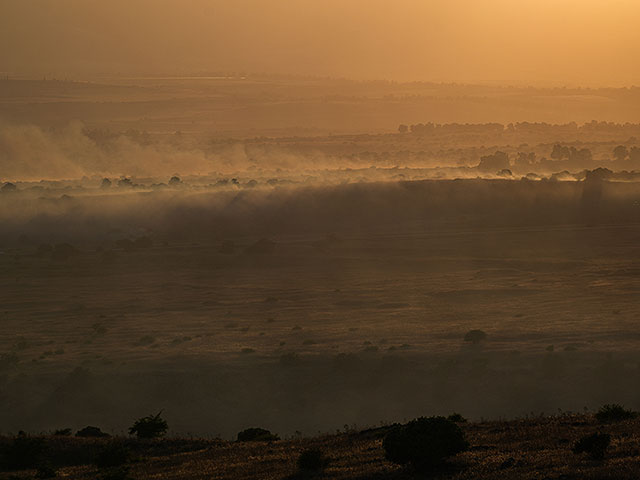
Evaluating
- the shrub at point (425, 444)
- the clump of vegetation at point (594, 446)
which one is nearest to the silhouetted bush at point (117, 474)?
the shrub at point (425, 444)

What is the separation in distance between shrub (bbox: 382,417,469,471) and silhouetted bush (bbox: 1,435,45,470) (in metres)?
20.8

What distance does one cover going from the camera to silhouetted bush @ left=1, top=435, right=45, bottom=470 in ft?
143

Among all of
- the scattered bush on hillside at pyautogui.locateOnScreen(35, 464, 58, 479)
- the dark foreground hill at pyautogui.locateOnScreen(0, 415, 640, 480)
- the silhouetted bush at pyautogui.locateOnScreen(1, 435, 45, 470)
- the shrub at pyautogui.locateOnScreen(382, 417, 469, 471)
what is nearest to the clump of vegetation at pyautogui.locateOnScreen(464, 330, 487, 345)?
the dark foreground hill at pyautogui.locateOnScreen(0, 415, 640, 480)

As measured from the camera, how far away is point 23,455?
144 ft

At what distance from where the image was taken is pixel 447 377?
94.2 meters

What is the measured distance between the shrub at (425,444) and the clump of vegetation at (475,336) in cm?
7502

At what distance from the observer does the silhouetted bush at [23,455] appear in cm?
4344

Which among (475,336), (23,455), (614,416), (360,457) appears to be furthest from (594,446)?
(475,336)

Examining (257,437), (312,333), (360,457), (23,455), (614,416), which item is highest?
(23,455)

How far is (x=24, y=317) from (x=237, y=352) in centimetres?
4593

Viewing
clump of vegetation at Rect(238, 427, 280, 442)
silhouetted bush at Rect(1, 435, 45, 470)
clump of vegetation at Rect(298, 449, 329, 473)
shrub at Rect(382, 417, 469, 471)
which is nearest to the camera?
shrub at Rect(382, 417, 469, 471)

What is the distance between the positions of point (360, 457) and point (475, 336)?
73.7m

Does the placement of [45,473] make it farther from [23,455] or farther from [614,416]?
[614,416]

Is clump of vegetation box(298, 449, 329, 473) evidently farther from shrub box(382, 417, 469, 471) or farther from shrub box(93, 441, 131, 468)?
shrub box(93, 441, 131, 468)
